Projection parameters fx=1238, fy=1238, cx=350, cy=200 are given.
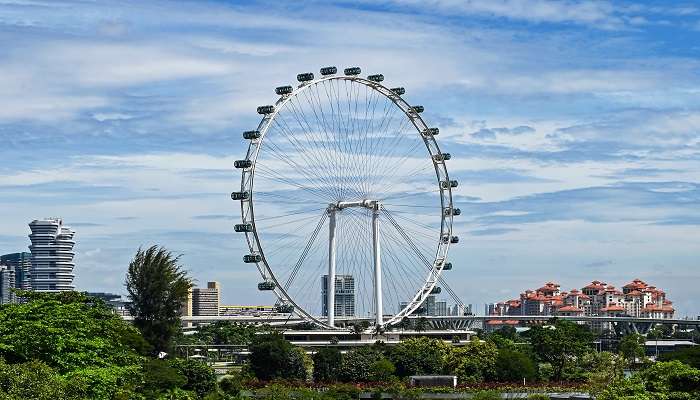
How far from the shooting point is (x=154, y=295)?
75.1 m

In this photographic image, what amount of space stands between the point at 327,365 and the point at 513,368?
45.2 ft

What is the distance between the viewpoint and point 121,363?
54750mm

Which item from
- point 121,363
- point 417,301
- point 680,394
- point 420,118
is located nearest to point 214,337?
point 417,301

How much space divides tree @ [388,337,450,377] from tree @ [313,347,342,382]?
4.85m

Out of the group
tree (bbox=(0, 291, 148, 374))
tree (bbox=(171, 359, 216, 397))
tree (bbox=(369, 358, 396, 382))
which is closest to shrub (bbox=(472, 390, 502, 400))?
tree (bbox=(369, 358, 396, 382))

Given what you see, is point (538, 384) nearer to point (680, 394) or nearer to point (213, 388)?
point (213, 388)

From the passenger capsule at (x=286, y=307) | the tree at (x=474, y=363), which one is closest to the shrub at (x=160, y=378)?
the passenger capsule at (x=286, y=307)

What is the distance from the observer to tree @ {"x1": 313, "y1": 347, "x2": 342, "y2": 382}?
91.0m

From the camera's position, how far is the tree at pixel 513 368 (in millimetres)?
90938

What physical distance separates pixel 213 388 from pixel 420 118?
38572 mm

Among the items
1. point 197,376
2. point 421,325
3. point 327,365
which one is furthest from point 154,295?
point 421,325

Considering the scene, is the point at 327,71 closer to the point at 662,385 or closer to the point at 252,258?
the point at 252,258

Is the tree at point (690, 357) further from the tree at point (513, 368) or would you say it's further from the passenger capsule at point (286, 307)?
the passenger capsule at point (286, 307)

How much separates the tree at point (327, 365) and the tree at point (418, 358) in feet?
15.9
